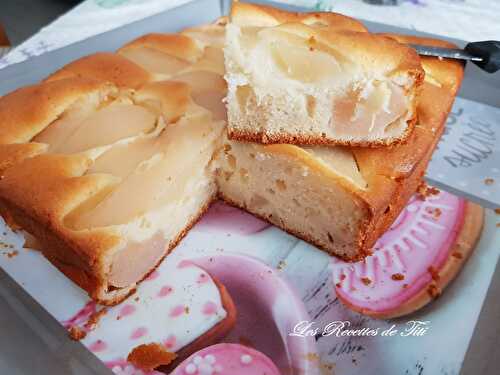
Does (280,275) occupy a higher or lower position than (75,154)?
lower

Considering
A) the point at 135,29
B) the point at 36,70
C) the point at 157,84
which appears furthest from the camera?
the point at 135,29

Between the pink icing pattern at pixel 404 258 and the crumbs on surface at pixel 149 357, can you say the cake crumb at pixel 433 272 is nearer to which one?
the pink icing pattern at pixel 404 258

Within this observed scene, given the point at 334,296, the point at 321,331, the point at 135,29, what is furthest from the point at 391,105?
the point at 135,29

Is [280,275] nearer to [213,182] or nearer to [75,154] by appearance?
[213,182]

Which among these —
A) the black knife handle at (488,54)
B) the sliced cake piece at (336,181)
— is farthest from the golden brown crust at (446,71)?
the black knife handle at (488,54)

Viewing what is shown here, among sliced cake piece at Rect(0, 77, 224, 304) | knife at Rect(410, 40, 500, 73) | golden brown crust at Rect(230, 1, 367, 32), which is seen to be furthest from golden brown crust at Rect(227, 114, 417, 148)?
knife at Rect(410, 40, 500, 73)

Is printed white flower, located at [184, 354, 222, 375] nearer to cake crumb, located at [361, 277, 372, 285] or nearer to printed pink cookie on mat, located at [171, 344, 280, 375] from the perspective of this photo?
printed pink cookie on mat, located at [171, 344, 280, 375]
